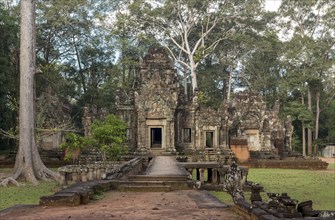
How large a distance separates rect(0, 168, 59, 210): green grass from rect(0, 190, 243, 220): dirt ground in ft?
10.3

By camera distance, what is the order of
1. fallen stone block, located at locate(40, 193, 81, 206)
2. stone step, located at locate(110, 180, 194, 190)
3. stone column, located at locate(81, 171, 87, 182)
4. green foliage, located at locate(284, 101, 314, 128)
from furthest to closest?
green foliage, located at locate(284, 101, 314, 128) → stone column, located at locate(81, 171, 87, 182) → stone step, located at locate(110, 180, 194, 190) → fallen stone block, located at locate(40, 193, 81, 206)

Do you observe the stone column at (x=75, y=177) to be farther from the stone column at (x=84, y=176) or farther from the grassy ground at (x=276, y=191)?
the grassy ground at (x=276, y=191)

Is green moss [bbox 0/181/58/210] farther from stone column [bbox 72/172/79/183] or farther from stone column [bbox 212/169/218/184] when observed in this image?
stone column [bbox 212/169/218/184]

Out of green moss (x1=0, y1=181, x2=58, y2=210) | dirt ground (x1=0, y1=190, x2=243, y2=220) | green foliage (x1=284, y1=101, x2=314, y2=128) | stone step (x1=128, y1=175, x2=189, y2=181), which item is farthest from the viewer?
green foliage (x1=284, y1=101, x2=314, y2=128)

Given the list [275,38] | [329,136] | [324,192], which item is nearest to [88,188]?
[324,192]

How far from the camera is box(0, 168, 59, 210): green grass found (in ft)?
39.2

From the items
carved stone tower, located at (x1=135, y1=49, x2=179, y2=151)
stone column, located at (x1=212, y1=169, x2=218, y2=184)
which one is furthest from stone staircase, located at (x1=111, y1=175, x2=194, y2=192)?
carved stone tower, located at (x1=135, y1=49, x2=179, y2=151)

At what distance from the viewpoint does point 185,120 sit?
30375mm

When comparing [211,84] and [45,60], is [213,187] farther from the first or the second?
[211,84]

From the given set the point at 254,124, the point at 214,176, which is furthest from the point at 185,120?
the point at 214,176

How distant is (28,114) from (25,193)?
4.83 metres

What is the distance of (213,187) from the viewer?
49.1 ft

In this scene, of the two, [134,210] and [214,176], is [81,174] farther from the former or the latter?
[134,210]

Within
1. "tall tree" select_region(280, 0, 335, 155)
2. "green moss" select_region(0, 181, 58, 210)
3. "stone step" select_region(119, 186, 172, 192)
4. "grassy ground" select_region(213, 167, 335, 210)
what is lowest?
"grassy ground" select_region(213, 167, 335, 210)
